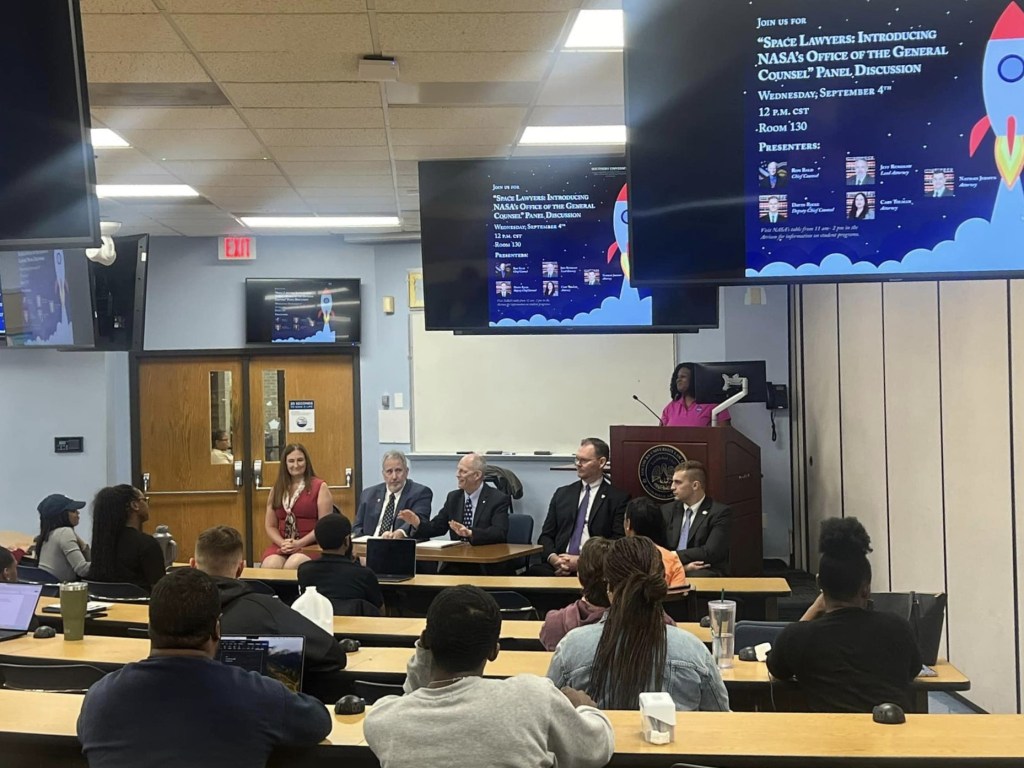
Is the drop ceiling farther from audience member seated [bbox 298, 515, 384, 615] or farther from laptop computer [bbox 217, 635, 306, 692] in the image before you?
laptop computer [bbox 217, 635, 306, 692]

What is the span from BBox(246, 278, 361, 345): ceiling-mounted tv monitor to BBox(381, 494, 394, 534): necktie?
106 inches

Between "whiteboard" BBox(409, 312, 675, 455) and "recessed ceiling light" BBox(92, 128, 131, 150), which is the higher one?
"recessed ceiling light" BBox(92, 128, 131, 150)

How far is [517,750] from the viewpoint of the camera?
2154 millimetres

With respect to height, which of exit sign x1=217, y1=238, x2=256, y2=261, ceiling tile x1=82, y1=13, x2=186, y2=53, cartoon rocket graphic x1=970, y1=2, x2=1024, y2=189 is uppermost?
ceiling tile x1=82, y1=13, x2=186, y2=53

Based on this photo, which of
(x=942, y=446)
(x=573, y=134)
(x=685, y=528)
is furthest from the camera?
(x=685, y=528)

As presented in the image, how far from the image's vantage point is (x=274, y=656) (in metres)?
3.01

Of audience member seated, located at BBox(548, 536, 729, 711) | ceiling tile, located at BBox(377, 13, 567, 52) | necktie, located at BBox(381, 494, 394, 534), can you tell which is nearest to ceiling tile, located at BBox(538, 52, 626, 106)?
ceiling tile, located at BBox(377, 13, 567, 52)

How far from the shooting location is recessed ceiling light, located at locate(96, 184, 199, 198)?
25.0 ft

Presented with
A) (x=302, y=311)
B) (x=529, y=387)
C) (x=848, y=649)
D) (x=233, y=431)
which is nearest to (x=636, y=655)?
(x=848, y=649)

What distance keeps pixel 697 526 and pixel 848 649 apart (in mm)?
3429

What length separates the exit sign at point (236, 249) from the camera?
32.9 ft

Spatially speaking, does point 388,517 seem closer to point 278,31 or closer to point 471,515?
point 471,515

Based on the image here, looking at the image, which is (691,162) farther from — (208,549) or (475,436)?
(475,436)

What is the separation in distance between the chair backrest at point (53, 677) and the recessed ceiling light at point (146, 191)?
4.74m
